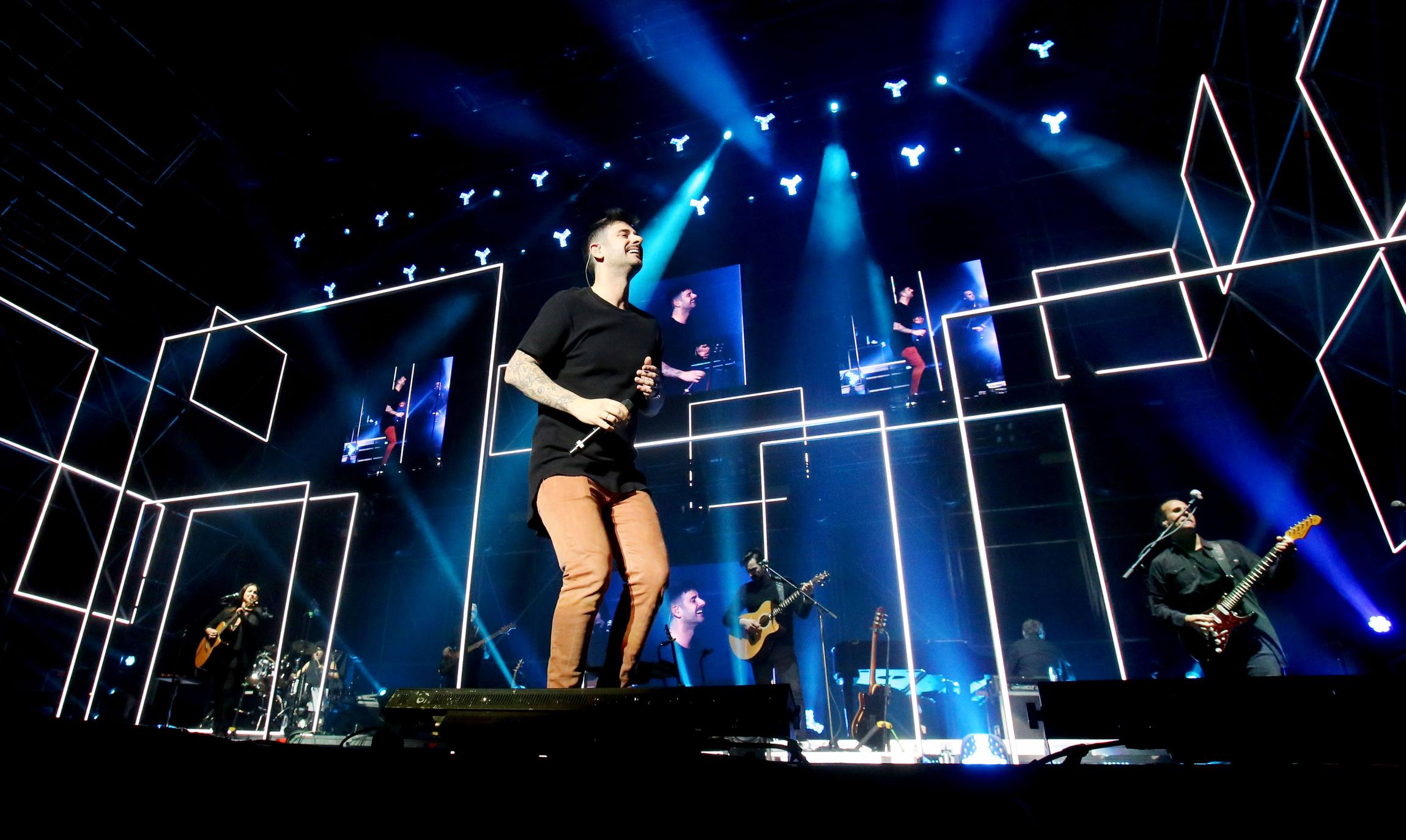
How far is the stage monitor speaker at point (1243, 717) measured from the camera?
4.33ft

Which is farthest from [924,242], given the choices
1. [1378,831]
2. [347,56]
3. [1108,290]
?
[1378,831]

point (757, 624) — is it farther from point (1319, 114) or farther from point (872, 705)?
point (1319, 114)

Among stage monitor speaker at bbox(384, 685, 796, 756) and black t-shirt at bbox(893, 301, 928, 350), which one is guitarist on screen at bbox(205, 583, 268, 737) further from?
black t-shirt at bbox(893, 301, 928, 350)

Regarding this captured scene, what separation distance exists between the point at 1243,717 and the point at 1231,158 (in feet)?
19.4

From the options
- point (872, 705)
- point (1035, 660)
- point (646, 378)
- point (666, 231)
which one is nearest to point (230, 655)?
point (872, 705)

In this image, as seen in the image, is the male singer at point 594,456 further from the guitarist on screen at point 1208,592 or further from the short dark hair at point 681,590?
the short dark hair at point 681,590

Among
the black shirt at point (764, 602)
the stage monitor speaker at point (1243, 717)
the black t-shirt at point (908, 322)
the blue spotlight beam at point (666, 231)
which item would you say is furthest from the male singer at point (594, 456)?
the blue spotlight beam at point (666, 231)

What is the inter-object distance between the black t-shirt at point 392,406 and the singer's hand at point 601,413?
851 centimetres

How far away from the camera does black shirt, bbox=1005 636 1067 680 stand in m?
6.53

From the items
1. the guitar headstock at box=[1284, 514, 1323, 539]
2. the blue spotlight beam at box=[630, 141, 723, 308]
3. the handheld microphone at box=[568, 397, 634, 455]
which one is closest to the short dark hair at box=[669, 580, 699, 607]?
the blue spotlight beam at box=[630, 141, 723, 308]

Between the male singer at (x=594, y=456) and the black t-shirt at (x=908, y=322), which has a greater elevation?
the black t-shirt at (x=908, y=322)

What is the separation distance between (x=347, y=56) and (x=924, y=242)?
266 inches

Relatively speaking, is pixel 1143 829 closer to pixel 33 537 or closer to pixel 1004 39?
pixel 33 537

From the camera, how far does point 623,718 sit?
167cm
